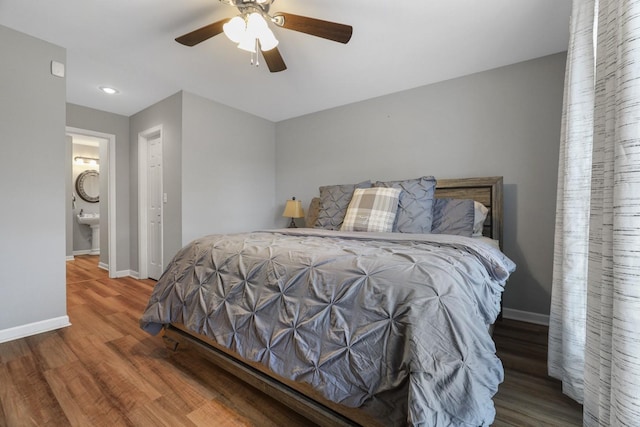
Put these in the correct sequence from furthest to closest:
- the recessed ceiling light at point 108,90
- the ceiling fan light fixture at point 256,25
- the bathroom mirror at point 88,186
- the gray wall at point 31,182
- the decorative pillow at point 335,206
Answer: the bathroom mirror at point 88,186, the recessed ceiling light at point 108,90, the decorative pillow at point 335,206, the gray wall at point 31,182, the ceiling fan light fixture at point 256,25

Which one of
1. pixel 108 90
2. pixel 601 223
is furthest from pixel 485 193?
pixel 108 90

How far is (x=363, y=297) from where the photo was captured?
1.01 meters

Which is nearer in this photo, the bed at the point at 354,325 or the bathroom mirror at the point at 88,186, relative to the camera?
the bed at the point at 354,325

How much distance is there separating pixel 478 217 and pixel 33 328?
152 inches

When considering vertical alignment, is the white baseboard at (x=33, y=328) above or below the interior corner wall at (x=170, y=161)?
below

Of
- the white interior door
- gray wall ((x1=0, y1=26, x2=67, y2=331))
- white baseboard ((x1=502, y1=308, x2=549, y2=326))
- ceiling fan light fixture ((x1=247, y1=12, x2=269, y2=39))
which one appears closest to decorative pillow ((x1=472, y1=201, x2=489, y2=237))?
white baseboard ((x1=502, y1=308, x2=549, y2=326))

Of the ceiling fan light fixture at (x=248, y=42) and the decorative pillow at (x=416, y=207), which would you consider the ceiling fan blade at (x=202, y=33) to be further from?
the decorative pillow at (x=416, y=207)

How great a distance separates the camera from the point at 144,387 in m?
1.50

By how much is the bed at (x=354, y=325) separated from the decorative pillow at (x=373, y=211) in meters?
0.64

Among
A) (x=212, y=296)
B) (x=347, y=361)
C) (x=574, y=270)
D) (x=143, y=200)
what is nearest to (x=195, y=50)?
(x=212, y=296)

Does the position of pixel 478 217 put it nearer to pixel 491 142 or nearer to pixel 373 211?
pixel 491 142

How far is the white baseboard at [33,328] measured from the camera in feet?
6.79

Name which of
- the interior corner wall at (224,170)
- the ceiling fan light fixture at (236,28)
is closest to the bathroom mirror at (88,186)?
the interior corner wall at (224,170)

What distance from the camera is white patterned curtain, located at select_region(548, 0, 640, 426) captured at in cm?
71
